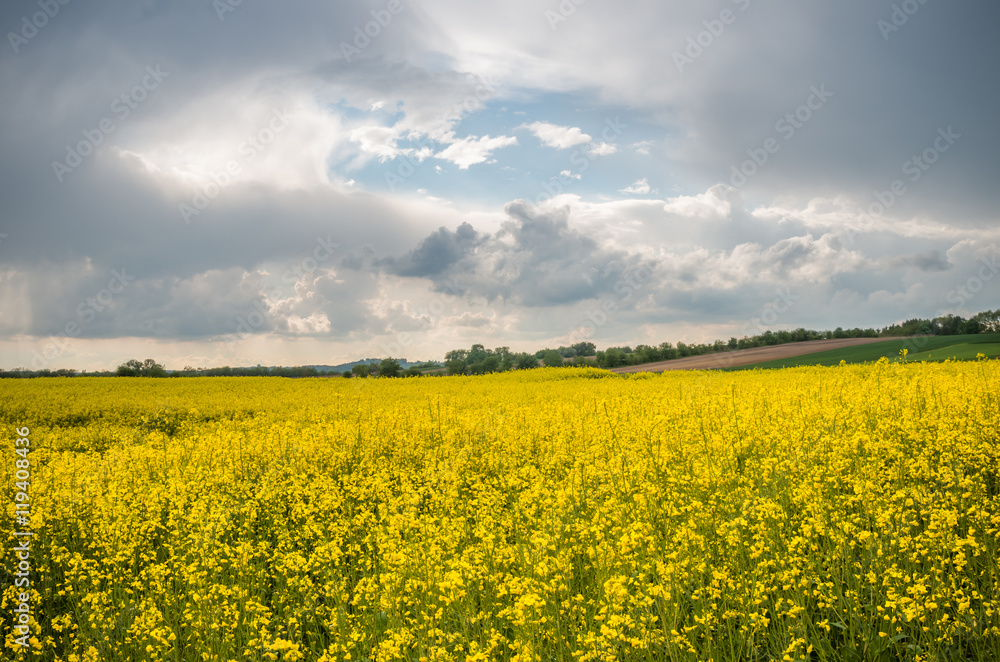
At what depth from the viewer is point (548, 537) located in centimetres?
406

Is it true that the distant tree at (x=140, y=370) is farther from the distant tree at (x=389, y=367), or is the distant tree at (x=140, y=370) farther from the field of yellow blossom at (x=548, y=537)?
the field of yellow blossom at (x=548, y=537)

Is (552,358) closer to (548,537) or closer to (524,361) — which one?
(524,361)

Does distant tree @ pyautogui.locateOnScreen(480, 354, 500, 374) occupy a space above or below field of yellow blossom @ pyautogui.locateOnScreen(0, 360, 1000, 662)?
above

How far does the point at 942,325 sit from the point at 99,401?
61.1 metres

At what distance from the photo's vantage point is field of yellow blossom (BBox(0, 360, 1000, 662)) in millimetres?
3766

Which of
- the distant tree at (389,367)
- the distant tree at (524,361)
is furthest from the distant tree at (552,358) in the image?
the distant tree at (389,367)

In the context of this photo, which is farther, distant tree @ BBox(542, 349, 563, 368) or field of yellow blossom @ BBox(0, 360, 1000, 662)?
distant tree @ BBox(542, 349, 563, 368)

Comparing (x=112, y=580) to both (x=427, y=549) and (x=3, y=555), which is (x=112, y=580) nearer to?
(x=3, y=555)

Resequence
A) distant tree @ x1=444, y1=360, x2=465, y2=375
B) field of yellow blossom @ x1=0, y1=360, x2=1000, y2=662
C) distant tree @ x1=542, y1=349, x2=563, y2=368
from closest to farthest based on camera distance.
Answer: field of yellow blossom @ x1=0, y1=360, x2=1000, y2=662, distant tree @ x1=542, y1=349, x2=563, y2=368, distant tree @ x1=444, y1=360, x2=465, y2=375

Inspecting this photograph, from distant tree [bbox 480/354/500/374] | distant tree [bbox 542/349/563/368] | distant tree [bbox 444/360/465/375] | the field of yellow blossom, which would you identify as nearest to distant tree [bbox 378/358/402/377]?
distant tree [bbox 444/360/465/375]

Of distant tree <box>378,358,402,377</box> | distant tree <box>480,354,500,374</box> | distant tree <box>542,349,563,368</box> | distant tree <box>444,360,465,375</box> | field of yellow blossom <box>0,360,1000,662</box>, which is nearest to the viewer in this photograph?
field of yellow blossom <box>0,360,1000,662</box>

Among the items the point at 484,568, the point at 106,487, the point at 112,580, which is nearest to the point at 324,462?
the point at 106,487

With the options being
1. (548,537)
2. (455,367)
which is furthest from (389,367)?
(548,537)

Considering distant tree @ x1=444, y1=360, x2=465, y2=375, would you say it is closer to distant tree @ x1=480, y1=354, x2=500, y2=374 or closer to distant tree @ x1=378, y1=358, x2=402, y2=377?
distant tree @ x1=480, y1=354, x2=500, y2=374
